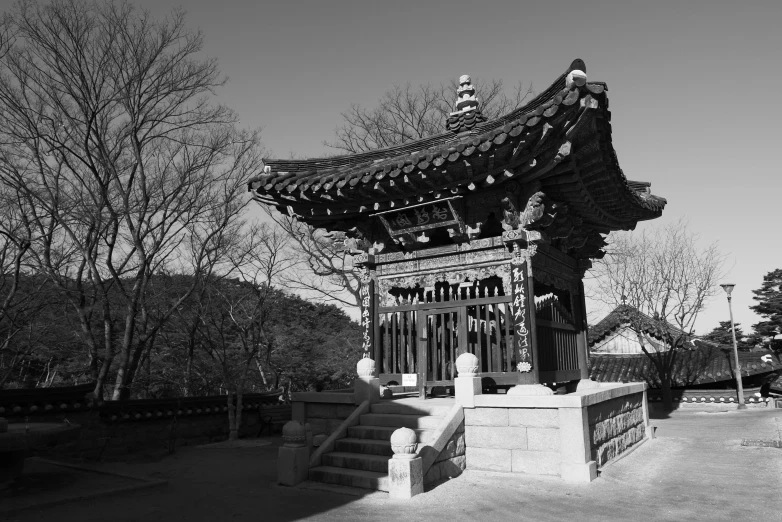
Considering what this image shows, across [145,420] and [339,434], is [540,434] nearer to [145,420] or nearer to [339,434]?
[339,434]

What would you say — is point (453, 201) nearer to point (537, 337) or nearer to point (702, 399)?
point (537, 337)

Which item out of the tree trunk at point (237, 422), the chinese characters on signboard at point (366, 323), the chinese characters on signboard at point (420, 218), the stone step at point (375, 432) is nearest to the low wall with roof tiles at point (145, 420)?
the tree trunk at point (237, 422)

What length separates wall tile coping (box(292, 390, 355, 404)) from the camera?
9073mm

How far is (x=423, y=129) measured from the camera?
25312mm

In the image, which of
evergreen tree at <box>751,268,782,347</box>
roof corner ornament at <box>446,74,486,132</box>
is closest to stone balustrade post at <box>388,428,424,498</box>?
roof corner ornament at <box>446,74,486,132</box>

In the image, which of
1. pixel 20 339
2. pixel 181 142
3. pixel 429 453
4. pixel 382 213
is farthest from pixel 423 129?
pixel 429 453

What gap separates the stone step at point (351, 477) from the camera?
697cm

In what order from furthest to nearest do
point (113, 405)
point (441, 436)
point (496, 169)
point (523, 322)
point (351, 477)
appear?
1. point (113, 405)
2. point (523, 322)
3. point (496, 169)
4. point (441, 436)
5. point (351, 477)

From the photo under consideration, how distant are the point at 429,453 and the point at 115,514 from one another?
3.72 metres

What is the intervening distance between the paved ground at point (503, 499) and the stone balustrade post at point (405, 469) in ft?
0.43

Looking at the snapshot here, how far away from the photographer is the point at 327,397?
9.34 m

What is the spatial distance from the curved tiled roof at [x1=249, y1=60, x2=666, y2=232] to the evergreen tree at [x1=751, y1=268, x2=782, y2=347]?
124ft

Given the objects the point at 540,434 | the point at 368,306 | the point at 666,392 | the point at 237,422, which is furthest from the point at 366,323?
the point at 666,392

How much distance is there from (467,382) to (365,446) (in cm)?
172
